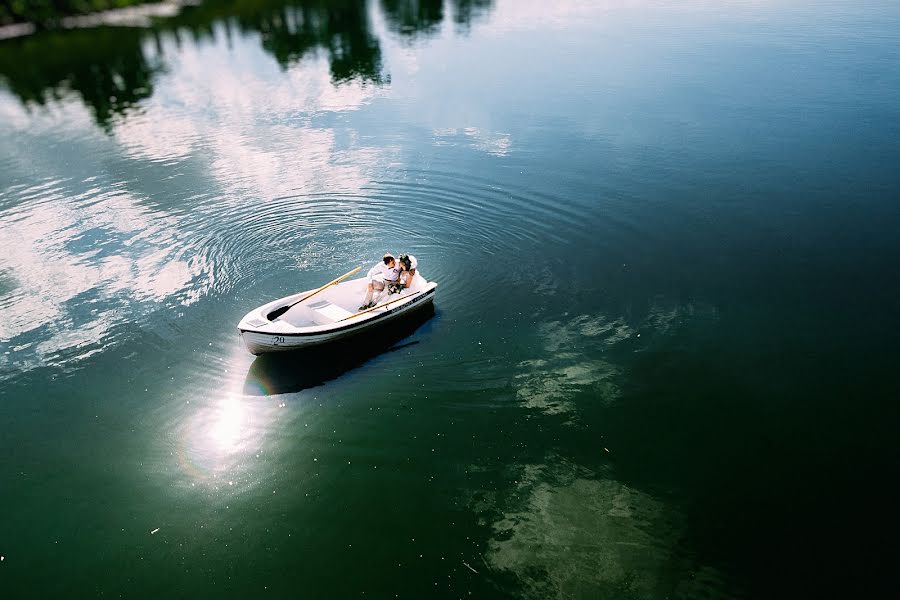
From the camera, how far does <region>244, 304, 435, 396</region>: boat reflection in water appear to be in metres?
16.9

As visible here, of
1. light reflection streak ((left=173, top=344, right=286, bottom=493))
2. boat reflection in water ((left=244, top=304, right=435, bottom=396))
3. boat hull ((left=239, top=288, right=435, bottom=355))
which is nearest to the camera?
light reflection streak ((left=173, top=344, right=286, bottom=493))

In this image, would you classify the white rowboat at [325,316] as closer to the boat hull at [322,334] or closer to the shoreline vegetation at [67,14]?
the boat hull at [322,334]

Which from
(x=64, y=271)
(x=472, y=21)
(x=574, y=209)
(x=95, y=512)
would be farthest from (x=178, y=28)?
(x=95, y=512)

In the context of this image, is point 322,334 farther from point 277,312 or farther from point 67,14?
point 67,14

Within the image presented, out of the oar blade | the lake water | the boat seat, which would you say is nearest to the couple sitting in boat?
the boat seat

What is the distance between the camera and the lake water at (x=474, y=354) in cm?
1228

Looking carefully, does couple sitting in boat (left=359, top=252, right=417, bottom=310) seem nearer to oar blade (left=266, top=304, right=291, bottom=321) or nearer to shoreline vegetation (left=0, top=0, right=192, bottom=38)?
oar blade (left=266, top=304, right=291, bottom=321)

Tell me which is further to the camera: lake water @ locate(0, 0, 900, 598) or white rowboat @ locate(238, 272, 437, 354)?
white rowboat @ locate(238, 272, 437, 354)

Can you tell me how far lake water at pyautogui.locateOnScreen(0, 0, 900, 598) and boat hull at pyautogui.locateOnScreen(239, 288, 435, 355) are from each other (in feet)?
2.26

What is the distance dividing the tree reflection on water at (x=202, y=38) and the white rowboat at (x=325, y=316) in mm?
30639

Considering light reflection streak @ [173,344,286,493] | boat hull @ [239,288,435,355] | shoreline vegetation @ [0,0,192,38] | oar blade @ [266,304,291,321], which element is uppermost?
shoreline vegetation @ [0,0,192,38]

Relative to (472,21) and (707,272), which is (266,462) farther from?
(472,21)

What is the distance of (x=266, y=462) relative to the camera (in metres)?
14.4

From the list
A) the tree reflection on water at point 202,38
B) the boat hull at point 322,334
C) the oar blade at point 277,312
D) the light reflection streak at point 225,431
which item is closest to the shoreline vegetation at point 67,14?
the tree reflection on water at point 202,38
